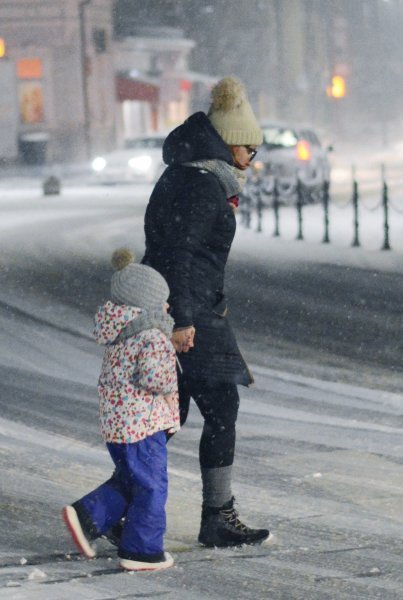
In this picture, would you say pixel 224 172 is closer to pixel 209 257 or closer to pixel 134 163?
pixel 209 257

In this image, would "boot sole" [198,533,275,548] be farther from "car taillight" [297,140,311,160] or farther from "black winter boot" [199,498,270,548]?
"car taillight" [297,140,311,160]

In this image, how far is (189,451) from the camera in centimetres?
758

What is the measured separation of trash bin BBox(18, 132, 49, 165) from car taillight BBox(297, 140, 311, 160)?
918 inches

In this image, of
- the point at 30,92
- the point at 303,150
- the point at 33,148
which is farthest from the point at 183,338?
the point at 30,92

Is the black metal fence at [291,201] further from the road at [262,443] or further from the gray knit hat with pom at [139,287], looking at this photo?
the gray knit hat with pom at [139,287]

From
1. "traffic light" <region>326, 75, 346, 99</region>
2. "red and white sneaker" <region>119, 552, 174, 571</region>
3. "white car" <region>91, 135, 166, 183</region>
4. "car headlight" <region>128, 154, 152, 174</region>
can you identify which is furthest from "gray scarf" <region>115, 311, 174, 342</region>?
"traffic light" <region>326, 75, 346, 99</region>

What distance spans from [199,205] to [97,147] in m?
51.2

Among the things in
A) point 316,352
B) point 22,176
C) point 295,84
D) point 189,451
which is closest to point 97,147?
point 22,176

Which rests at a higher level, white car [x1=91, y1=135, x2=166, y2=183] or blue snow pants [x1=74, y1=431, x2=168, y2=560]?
blue snow pants [x1=74, y1=431, x2=168, y2=560]

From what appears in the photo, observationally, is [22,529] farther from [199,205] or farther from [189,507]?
[199,205]

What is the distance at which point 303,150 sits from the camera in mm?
31250

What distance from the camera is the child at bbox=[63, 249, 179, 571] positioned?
526 centimetres

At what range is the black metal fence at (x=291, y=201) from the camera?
2134 centimetres

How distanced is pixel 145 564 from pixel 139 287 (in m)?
0.97
